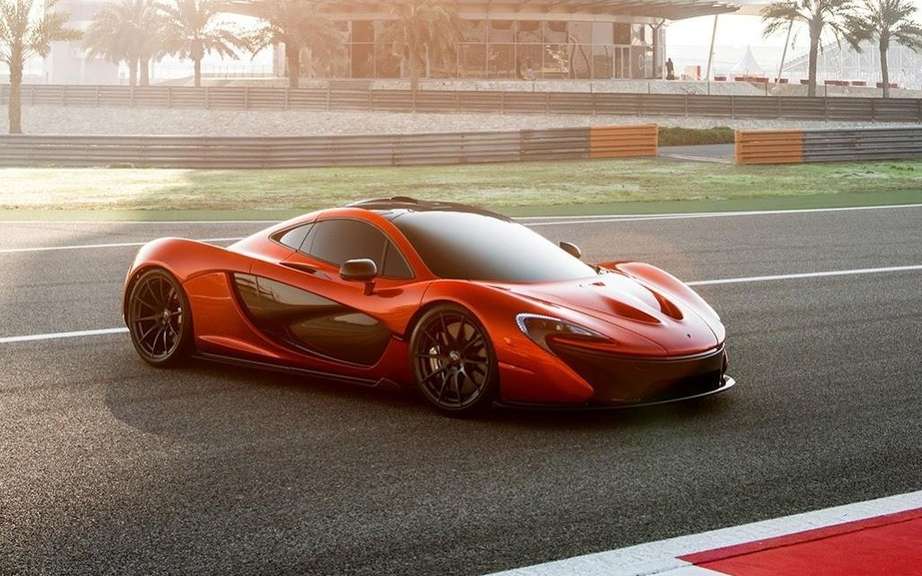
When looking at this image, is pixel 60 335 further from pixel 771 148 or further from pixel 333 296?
pixel 771 148

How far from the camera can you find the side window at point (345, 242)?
807cm

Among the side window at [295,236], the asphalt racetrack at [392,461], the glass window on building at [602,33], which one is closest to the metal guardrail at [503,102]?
the glass window on building at [602,33]

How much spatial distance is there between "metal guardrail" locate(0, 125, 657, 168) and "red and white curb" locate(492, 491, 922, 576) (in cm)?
2813

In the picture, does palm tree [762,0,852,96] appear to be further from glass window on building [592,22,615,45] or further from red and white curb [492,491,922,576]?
red and white curb [492,491,922,576]

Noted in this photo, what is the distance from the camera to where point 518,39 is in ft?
259

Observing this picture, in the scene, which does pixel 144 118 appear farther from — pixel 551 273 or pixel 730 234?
pixel 551 273

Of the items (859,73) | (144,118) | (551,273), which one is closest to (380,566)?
(551,273)

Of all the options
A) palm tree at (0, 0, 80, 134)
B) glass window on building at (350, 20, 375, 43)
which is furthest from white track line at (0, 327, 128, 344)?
glass window on building at (350, 20, 375, 43)

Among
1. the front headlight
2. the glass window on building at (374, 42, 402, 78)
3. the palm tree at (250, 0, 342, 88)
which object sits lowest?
the front headlight

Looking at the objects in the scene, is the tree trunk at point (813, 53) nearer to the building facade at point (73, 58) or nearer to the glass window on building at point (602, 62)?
the glass window on building at point (602, 62)

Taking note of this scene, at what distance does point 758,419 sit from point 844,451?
0.80 meters

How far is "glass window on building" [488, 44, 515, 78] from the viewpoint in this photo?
3091 inches

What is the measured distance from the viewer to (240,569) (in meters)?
4.87

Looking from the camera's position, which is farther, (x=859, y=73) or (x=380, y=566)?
(x=859, y=73)
